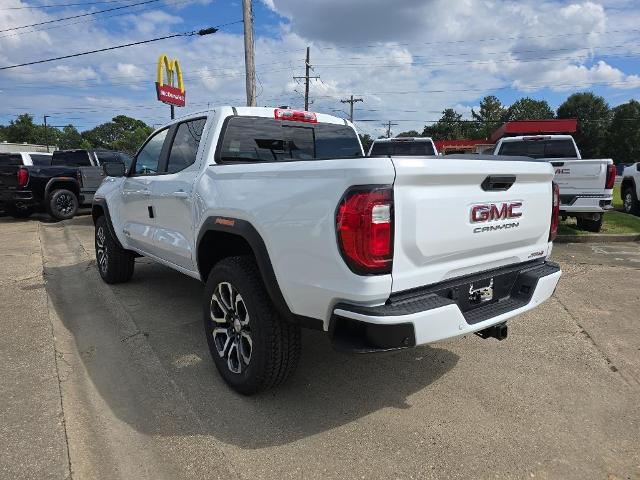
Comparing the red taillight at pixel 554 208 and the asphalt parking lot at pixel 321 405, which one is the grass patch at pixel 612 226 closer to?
the asphalt parking lot at pixel 321 405

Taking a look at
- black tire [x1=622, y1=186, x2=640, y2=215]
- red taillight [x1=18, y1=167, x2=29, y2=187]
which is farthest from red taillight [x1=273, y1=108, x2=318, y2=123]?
black tire [x1=622, y1=186, x2=640, y2=215]

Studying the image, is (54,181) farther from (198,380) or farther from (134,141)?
(134,141)

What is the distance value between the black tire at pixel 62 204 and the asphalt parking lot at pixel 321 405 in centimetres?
859

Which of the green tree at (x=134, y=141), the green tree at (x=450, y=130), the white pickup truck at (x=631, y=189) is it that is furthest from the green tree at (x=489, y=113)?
the white pickup truck at (x=631, y=189)

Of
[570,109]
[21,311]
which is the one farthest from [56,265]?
[570,109]

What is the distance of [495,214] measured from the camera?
2760 millimetres

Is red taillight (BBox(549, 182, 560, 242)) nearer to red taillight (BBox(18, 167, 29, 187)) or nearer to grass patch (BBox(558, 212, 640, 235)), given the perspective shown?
grass patch (BBox(558, 212, 640, 235))

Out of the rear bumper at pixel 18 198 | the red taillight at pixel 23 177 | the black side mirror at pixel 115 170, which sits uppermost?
the black side mirror at pixel 115 170

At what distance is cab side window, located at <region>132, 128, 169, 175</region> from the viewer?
15.1ft

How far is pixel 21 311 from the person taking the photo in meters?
4.75

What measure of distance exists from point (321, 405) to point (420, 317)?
1135mm

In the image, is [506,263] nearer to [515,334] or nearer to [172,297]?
[515,334]

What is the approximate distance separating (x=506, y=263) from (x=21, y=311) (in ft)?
14.7

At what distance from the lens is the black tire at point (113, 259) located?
5711mm
